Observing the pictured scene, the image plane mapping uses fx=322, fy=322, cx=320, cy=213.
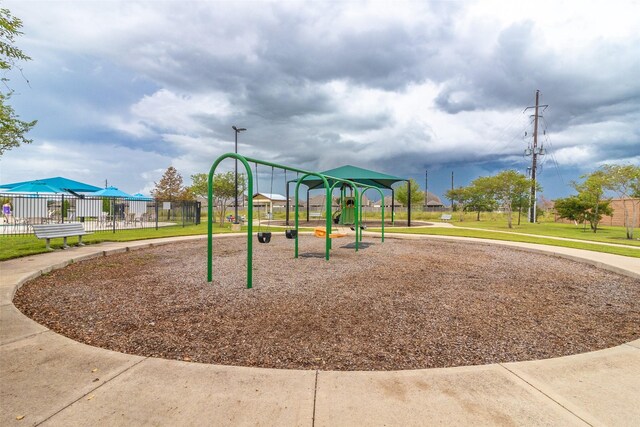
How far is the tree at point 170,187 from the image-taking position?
46.2 m

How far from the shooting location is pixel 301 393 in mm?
2418

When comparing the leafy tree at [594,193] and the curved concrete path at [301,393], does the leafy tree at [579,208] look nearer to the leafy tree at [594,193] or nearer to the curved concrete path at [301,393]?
the leafy tree at [594,193]

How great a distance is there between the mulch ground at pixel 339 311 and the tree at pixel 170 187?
40961mm

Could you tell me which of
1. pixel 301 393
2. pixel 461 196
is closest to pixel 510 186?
pixel 461 196

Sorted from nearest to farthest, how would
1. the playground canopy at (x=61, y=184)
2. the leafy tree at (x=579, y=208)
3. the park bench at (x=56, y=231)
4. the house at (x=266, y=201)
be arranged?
the park bench at (x=56, y=231), the house at (x=266, y=201), the playground canopy at (x=61, y=184), the leafy tree at (x=579, y=208)

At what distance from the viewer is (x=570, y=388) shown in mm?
2545

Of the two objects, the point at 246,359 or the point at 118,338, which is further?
the point at 118,338

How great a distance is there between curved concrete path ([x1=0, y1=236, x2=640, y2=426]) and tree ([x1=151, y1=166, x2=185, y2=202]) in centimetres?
4669

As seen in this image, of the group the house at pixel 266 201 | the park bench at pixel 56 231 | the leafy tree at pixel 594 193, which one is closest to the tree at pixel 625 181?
the leafy tree at pixel 594 193

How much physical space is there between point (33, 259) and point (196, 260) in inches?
153

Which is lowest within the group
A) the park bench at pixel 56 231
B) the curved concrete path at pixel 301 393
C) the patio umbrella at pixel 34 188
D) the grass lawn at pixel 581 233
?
the curved concrete path at pixel 301 393

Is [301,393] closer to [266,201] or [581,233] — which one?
[581,233]

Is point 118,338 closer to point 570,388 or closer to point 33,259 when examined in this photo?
point 570,388

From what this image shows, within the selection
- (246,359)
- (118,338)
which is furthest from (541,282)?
(118,338)
